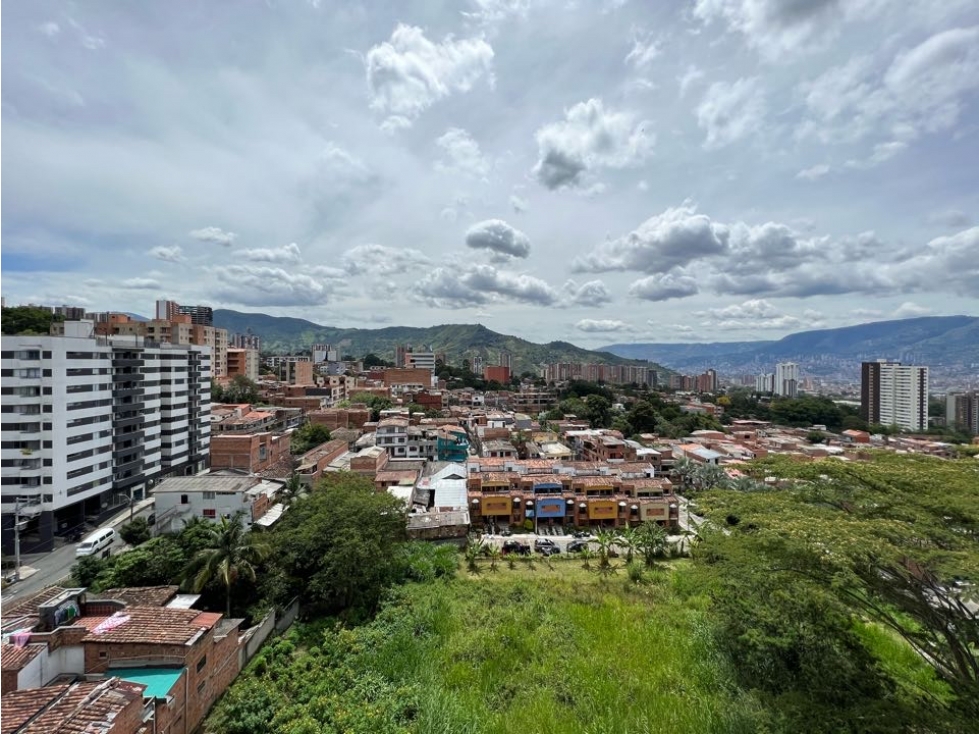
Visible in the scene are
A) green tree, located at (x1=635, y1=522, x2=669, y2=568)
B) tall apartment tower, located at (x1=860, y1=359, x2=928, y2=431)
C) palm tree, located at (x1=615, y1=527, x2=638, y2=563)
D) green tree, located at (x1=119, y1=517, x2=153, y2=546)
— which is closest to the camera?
green tree, located at (x1=119, y1=517, x2=153, y2=546)

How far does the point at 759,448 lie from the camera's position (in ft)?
127

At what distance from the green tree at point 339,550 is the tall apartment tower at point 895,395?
260ft

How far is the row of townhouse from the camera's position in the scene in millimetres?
7344

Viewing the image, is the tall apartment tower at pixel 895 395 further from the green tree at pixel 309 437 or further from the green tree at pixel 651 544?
the green tree at pixel 309 437

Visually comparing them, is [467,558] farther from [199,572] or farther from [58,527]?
[58,527]

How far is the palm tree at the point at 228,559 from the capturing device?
13.7m

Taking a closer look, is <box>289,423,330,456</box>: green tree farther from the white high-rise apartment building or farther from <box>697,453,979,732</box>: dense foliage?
<box>697,453,979,732</box>: dense foliage

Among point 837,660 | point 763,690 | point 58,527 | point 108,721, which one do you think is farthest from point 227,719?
point 58,527

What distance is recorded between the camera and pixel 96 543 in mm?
18406

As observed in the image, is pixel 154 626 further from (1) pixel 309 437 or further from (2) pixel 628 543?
(1) pixel 309 437

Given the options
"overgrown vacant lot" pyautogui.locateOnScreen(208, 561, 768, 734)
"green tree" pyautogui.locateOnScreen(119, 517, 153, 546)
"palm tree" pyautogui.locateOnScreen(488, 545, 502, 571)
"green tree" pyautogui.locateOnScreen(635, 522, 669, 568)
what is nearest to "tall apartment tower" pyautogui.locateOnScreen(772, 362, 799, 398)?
"green tree" pyautogui.locateOnScreen(635, 522, 669, 568)

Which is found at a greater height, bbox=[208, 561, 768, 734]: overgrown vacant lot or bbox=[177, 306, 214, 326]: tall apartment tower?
bbox=[177, 306, 214, 326]: tall apartment tower

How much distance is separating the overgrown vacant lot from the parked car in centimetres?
501

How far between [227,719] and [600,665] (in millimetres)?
8329
